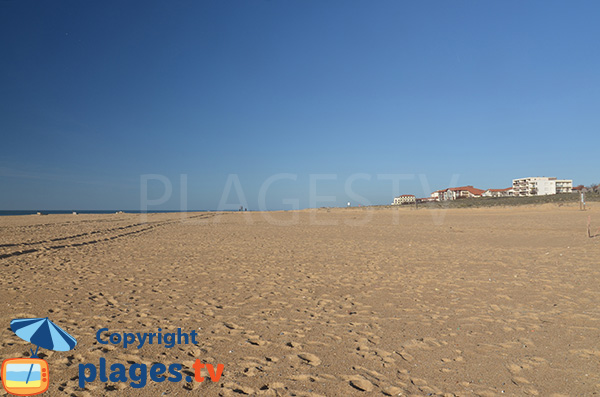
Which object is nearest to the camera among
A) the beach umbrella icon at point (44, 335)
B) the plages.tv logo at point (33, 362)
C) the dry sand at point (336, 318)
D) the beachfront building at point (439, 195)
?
the plages.tv logo at point (33, 362)

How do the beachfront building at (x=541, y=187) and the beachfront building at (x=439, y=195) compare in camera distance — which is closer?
the beachfront building at (x=541, y=187)

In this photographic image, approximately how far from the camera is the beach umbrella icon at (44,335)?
4.25 m

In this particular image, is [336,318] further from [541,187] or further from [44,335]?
[541,187]

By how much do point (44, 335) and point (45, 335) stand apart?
0.02 m

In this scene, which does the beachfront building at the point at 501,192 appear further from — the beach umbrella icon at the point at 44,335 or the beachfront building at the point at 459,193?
the beach umbrella icon at the point at 44,335

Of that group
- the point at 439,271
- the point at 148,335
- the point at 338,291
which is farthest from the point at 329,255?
the point at 148,335

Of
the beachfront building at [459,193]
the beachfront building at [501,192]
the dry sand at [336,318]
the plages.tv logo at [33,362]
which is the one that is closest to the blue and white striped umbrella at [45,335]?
the plages.tv logo at [33,362]

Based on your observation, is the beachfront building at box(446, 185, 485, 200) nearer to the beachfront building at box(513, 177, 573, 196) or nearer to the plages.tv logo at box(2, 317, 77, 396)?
the beachfront building at box(513, 177, 573, 196)

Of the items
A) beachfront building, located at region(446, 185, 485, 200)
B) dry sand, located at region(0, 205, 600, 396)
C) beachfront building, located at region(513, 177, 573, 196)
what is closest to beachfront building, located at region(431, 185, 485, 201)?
beachfront building, located at region(446, 185, 485, 200)

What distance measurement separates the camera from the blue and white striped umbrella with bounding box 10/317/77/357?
4250 millimetres

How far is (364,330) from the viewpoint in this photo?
497cm

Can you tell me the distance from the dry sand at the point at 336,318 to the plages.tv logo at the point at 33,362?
12 cm

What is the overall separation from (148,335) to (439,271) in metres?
7.14

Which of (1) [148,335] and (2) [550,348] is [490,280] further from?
(1) [148,335]
